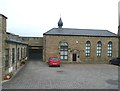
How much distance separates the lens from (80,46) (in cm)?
3366

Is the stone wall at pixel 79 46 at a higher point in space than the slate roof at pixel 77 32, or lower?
lower

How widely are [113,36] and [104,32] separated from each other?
101 inches

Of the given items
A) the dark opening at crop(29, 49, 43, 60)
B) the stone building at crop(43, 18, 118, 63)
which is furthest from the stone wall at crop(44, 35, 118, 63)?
the dark opening at crop(29, 49, 43, 60)

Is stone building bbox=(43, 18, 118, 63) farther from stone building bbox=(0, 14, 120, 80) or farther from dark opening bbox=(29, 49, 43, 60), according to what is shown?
dark opening bbox=(29, 49, 43, 60)

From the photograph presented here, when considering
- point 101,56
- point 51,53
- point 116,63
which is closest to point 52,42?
point 51,53

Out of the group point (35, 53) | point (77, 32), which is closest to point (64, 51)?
point (77, 32)

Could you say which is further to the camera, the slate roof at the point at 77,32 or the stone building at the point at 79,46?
the slate roof at the point at 77,32

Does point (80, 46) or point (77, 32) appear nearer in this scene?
point (80, 46)

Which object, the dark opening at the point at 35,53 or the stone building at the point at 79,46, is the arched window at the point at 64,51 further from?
the dark opening at the point at 35,53

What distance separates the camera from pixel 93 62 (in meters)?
34.2

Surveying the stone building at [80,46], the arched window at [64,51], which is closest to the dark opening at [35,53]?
the stone building at [80,46]

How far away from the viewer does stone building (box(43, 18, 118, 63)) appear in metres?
33.2

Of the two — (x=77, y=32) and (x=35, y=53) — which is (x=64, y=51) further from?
(x=35, y=53)

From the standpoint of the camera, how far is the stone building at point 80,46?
33156mm
